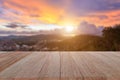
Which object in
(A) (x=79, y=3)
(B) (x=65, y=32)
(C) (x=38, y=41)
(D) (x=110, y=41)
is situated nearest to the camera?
(C) (x=38, y=41)

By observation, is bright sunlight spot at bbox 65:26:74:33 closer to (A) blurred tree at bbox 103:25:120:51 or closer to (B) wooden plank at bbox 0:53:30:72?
(A) blurred tree at bbox 103:25:120:51

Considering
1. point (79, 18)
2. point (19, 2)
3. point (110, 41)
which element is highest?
point (19, 2)

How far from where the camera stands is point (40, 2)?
4793mm

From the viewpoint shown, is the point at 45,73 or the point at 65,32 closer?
the point at 45,73

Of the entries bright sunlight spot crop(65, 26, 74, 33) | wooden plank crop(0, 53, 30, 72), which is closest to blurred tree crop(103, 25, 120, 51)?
bright sunlight spot crop(65, 26, 74, 33)

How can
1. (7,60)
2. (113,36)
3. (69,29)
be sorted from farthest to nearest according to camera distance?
1. (113,36)
2. (69,29)
3. (7,60)

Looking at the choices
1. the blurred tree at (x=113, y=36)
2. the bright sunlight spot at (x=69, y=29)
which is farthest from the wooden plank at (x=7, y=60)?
the blurred tree at (x=113, y=36)

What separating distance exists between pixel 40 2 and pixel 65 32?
1.06 meters

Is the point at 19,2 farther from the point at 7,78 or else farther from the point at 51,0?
the point at 7,78

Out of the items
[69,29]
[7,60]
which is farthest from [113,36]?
[7,60]

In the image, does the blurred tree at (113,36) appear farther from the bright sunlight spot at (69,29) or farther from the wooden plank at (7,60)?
the wooden plank at (7,60)

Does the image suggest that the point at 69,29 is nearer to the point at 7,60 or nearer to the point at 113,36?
the point at 113,36

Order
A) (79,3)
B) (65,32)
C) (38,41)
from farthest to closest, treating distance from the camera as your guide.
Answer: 1. (65,32)
2. (79,3)
3. (38,41)

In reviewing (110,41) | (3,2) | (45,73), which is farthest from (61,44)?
(45,73)
